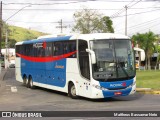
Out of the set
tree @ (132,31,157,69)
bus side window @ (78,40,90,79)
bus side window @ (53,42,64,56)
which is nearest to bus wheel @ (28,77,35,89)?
bus side window @ (53,42,64,56)

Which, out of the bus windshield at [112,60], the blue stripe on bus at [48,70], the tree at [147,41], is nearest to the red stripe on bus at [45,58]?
the blue stripe on bus at [48,70]

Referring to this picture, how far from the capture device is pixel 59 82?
2188 cm

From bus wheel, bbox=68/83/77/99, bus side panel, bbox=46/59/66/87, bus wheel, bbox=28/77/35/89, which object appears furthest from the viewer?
bus wheel, bbox=28/77/35/89

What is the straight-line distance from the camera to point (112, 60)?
18.5m

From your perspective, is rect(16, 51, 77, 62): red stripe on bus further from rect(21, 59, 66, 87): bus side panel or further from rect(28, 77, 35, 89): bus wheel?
rect(28, 77, 35, 89): bus wheel

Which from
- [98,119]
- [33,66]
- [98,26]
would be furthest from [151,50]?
[98,119]

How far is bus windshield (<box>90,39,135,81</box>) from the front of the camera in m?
18.3

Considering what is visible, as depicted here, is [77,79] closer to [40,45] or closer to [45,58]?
[45,58]

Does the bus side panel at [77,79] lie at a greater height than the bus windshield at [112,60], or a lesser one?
lesser

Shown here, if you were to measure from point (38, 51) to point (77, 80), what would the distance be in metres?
6.12

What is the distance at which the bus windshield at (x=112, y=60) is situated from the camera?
60.2 ft

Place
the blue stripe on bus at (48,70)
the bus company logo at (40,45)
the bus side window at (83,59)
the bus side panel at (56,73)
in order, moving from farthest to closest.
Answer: the bus company logo at (40,45)
the blue stripe on bus at (48,70)
the bus side panel at (56,73)
the bus side window at (83,59)

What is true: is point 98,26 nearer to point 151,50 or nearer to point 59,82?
point 151,50

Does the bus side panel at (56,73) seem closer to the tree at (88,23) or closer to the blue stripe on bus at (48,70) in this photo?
the blue stripe on bus at (48,70)
